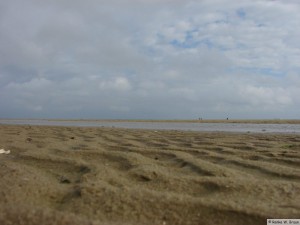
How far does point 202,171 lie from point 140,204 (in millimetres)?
947

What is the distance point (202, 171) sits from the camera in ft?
9.27

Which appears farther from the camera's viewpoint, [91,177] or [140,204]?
[91,177]

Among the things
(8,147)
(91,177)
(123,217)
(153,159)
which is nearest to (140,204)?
(123,217)

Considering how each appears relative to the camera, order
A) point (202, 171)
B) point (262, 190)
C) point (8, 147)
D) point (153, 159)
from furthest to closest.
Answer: point (8, 147) < point (153, 159) < point (202, 171) < point (262, 190)

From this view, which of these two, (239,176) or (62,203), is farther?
(239,176)

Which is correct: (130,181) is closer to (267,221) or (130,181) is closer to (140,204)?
(140,204)

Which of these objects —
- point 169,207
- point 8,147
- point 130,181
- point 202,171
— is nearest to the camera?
point 169,207

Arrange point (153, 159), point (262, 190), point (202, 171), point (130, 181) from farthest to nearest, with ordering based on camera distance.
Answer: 1. point (153, 159)
2. point (202, 171)
3. point (130, 181)
4. point (262, 190)

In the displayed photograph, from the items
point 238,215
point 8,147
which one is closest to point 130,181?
point 238,215

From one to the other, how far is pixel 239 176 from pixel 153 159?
1.05m

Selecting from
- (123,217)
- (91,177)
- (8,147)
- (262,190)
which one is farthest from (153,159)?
(8,147)

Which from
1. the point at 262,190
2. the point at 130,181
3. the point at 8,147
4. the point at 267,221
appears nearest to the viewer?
the point at 267,221

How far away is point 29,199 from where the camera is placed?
208 centimetres

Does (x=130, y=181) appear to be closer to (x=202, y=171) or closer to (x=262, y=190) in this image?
(x=202, y=171)
